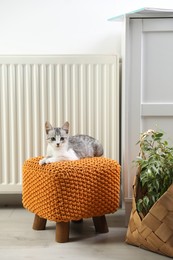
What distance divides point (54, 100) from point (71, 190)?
67cm

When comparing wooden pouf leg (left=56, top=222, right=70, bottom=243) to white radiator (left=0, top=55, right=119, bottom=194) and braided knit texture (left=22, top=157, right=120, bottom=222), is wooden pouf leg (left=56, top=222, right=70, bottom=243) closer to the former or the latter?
braided knit texture (left=22, top=157, right=120, bottom=222)

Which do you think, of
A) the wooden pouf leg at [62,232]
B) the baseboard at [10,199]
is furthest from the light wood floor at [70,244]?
the baseboard at [10,199]

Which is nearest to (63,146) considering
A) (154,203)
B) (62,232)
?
(62,232)

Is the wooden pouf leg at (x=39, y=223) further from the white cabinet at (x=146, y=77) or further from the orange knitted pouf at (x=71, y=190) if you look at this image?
the white cabinet at (x=146, y=77)

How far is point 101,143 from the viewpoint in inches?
90.9

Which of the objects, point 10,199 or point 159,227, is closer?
point 159,227

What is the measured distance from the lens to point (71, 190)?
1.78 meters

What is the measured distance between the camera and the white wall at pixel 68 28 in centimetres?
241

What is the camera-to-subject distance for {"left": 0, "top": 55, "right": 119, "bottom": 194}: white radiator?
2.27 meters

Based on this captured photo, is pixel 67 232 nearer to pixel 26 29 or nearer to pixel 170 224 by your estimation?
pixel 170 224

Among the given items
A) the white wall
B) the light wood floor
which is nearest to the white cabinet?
the light wood floor

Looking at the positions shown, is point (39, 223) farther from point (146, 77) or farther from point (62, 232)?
point (146, 77)

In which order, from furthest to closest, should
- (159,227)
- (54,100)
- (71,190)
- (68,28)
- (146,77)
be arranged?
(68,28)
(54,100)
(146,77)
(71,190)
(159,227)

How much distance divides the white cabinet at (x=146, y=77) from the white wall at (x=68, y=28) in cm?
45
